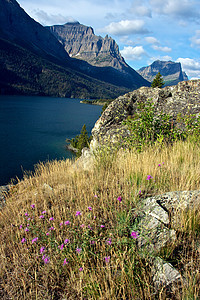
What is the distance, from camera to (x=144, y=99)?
312 inches

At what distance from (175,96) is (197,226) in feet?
19.9

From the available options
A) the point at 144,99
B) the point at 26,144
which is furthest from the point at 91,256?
the point at 26,144

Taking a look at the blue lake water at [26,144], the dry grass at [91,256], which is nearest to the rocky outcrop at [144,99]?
the dry grass at [91,256]

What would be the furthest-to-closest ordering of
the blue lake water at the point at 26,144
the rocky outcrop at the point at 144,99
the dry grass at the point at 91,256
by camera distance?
1. the blue lake water at the point at 26,144
2. the rocky outcrop at the point at 144,99
3. the dry grass at the point at 91,256

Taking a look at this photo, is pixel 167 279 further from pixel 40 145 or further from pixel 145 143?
pixel 40 145


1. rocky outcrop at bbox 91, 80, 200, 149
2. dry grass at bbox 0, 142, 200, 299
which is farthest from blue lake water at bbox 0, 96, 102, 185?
dry grass at bbox 0, 142, 200, 299

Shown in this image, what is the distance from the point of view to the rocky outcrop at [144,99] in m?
6.82

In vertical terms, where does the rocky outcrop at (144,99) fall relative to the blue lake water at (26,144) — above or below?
above

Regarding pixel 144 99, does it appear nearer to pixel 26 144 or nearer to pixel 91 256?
pixel 91 256

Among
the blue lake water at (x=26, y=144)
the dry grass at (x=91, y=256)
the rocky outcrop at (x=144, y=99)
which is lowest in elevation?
the blue lake water at (x=26, y=144)

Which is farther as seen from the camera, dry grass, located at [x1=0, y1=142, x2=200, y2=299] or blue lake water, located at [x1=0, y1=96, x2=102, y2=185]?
blue lake water, located at [x1=0, y1=96, x2=102, y2=185]

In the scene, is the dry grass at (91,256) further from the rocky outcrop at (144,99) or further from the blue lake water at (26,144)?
the blue lake water at (26,144)

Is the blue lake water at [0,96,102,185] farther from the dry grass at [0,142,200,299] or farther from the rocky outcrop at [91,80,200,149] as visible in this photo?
the dry grass at [0,142,200,299]

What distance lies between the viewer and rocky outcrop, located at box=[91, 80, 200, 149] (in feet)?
22.4
